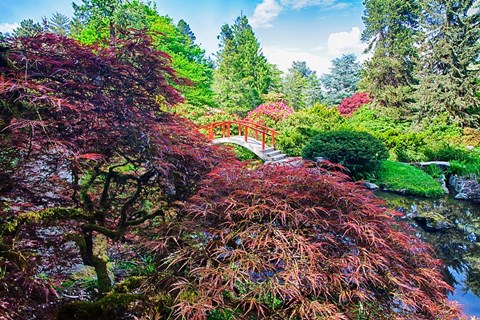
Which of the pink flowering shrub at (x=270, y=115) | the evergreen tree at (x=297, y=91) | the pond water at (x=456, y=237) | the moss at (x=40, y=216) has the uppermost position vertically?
the evergreen tree at (x=297, y=91)

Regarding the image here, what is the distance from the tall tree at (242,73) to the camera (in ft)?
54.5

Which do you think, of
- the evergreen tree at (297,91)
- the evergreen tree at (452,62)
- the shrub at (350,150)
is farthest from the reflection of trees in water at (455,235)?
the evergreen tree at (297,91)

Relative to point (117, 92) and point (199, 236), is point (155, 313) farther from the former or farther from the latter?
point (117, 92)

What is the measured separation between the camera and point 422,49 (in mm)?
13164

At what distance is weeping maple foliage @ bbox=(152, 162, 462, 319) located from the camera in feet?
4.54

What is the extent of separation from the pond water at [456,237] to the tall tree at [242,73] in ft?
34.9

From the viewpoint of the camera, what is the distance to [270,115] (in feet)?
42.3

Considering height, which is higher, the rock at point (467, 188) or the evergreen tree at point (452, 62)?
the evergreen tree at point (452, 62)

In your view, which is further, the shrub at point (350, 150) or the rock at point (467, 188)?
the shrub at point (350, 150)

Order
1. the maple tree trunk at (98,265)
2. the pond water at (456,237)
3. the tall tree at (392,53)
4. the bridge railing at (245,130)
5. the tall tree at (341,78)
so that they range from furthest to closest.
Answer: the tall tree at (341,78)
the tall tree at (392,53)
the bridge railing at (245,130)
the pond water at (456,237)
the maple tree trunk at (98,265)

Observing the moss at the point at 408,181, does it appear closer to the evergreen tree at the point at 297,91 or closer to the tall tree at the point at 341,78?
the evergreen tree at the point at 297,91

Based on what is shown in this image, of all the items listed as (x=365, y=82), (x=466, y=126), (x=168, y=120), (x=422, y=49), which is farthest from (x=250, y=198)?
(x=365, y=82)

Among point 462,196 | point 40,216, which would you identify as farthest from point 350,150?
point 40,216

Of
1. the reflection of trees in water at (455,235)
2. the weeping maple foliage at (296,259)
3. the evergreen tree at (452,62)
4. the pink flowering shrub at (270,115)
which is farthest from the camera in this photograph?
the pink flowering shrub at (270,115)
